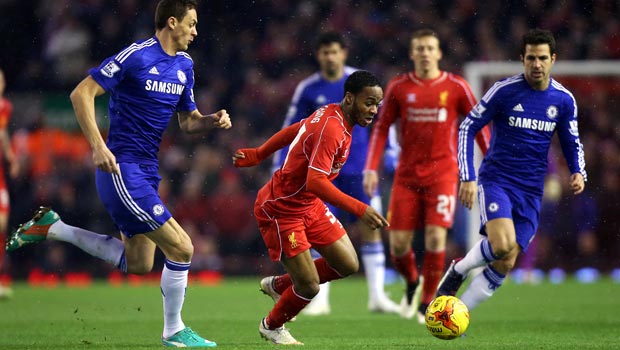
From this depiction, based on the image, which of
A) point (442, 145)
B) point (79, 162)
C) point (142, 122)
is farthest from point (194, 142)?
point (142, 122)

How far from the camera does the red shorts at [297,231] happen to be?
301 inches

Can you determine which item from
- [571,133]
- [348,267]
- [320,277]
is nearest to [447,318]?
[348,267]

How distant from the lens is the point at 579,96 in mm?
17953

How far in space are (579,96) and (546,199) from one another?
6.28 feet

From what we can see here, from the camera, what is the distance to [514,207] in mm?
8625

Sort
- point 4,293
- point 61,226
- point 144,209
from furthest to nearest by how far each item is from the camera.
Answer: point 4,293 → point 61,226 → point 144,209

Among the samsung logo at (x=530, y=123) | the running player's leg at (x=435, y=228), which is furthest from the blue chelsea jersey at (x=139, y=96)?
the running player's leg at (x=435, y=228)

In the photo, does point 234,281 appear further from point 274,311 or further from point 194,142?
point 274,311

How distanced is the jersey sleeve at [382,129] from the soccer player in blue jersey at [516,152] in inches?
73.7

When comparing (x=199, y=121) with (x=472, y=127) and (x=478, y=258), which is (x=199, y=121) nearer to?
(x=472, y=127)

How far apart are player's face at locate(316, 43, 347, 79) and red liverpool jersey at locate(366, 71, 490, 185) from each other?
865mm

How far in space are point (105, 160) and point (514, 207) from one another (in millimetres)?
3361

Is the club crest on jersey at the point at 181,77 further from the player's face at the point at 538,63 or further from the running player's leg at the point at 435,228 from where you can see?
the running player's leg at the point at 435,228

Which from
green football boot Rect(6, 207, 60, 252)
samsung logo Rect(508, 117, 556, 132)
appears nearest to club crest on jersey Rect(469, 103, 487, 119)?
samsung logo Rect(508, 117, 556, 132)
